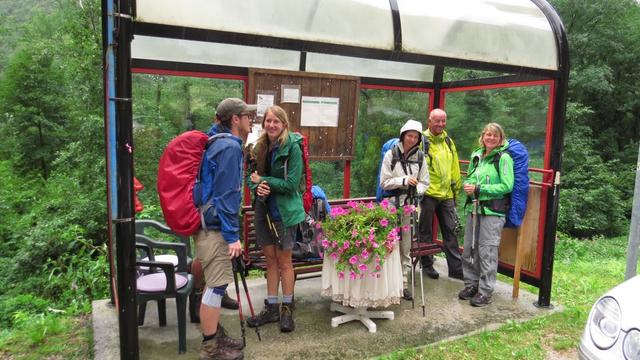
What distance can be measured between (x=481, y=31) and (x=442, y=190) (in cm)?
165

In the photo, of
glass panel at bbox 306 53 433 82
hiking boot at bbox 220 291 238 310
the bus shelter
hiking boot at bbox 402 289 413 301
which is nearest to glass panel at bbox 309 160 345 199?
the bus shelter

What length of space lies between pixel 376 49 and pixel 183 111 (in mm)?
3440

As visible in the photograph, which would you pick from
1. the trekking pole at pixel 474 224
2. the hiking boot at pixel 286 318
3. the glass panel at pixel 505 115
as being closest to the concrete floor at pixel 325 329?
the hiking boot at pixel 286 318

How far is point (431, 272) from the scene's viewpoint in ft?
17.9

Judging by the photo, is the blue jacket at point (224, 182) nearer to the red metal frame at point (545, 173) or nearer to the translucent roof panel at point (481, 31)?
the translucent roof panel at point (481, 31)

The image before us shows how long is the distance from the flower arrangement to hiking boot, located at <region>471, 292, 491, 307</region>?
1.30 metres

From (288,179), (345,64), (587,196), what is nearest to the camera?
(288,179)

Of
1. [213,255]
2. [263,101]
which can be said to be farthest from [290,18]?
[213,255]

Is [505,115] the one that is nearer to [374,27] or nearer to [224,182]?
[374,27]

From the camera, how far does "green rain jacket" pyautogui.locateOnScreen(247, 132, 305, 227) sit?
358 centimetres

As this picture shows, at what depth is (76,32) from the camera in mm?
12164

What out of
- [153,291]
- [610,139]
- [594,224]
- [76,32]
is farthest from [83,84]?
[610,139]

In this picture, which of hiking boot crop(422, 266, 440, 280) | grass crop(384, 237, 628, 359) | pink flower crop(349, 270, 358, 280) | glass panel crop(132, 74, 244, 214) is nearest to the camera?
grass crop(384, 237, 628, 359)

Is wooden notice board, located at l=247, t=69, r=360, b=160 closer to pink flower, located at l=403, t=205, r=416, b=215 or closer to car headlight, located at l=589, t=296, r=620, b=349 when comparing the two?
pink flower, located at l=403, t=205, r=416, b=215
